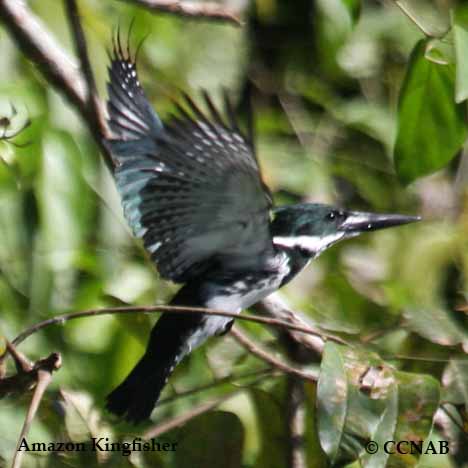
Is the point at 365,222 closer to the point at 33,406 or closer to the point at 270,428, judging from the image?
the point at 270,428

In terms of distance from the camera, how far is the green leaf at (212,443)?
77.2 inches

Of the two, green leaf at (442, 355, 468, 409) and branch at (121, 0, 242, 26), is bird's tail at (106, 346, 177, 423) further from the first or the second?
branch at (121, 0, 242, 26)

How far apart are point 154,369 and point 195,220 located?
25 cm

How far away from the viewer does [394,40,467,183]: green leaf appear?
2.00m

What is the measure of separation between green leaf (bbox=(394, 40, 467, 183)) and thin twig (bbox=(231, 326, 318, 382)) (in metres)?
0.37

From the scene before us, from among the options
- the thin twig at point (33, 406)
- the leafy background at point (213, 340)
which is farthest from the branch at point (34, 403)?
the leafy background at point (213, 340)

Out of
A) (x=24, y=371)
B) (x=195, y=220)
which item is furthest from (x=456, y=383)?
(x=24, y=371)

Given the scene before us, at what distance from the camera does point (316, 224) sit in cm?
197

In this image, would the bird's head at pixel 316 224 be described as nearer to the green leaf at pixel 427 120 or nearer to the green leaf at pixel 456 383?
the green leaf at pixel 427 120

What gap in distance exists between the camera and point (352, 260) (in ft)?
10.7

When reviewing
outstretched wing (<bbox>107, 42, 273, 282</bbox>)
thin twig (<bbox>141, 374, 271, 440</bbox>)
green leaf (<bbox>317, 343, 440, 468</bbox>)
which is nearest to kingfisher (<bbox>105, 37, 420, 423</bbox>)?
outstretched wing (<bbox>107, 42, 273, 282</bbox>)

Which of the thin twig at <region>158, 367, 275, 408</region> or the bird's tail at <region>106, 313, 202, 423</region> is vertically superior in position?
the bird's tail at <region>106, 313, 202, 423</region>

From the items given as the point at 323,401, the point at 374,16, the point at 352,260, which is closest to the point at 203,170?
the point at 323,401

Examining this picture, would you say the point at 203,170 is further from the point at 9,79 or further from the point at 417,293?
the point at 417,293
